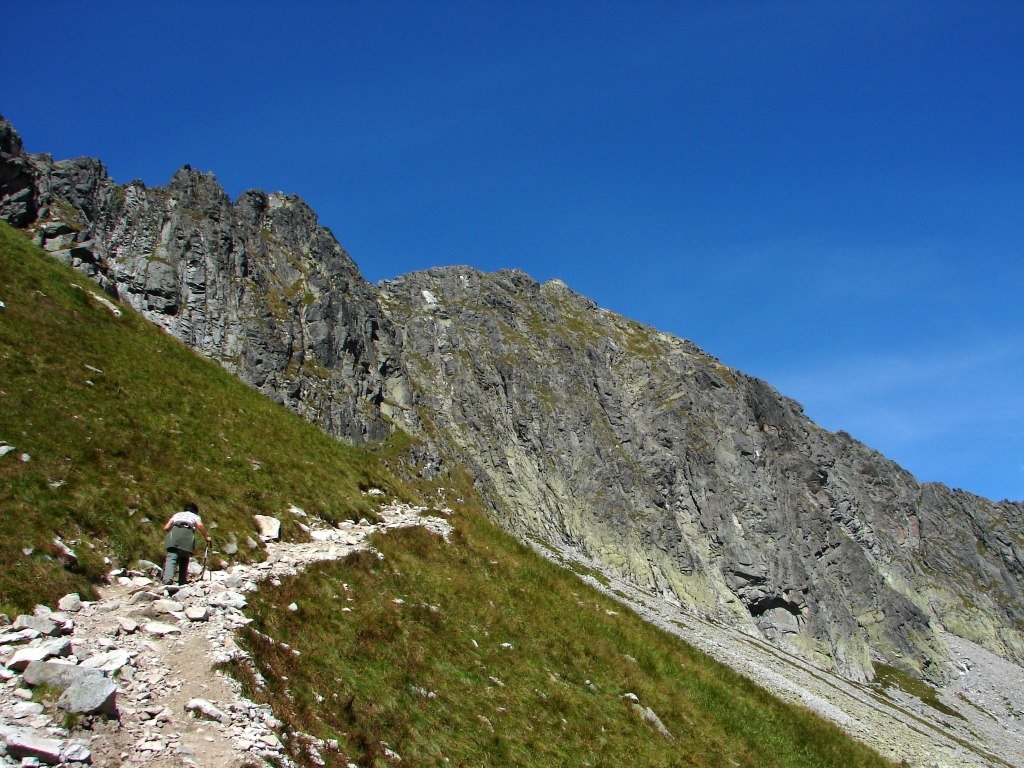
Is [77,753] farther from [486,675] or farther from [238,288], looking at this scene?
[238,288]

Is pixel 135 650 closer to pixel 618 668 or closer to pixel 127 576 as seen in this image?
pixel 127 576

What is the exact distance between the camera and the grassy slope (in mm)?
14266

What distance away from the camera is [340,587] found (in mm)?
18562

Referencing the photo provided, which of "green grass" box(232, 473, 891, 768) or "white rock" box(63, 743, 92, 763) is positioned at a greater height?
"green grass" box(232, 473, 891, 768)

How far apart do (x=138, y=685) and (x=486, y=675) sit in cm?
960

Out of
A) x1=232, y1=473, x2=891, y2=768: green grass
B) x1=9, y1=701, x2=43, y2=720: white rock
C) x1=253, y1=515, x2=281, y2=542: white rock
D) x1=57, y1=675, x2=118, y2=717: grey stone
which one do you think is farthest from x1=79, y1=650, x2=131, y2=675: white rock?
x1=253, y1=515, x2=281, y2=542: white rock

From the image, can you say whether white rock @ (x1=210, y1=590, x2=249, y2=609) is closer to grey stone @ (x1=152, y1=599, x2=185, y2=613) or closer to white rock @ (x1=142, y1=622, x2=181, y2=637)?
grey stone @ (x1=152, y1=599, x2=185, y2=613)

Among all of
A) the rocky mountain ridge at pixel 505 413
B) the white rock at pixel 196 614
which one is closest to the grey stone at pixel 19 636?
the white rock at pixel 196 614

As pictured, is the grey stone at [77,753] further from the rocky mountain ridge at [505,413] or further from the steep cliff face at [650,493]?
the steep cliff face at [650,493]

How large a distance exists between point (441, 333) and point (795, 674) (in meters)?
120

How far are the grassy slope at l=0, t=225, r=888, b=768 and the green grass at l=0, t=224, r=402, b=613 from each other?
75 millimetres

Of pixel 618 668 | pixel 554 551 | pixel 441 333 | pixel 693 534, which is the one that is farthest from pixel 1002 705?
pixel 618 668

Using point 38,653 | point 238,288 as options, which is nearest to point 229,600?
point 38,653

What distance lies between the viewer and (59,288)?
29797 mm
